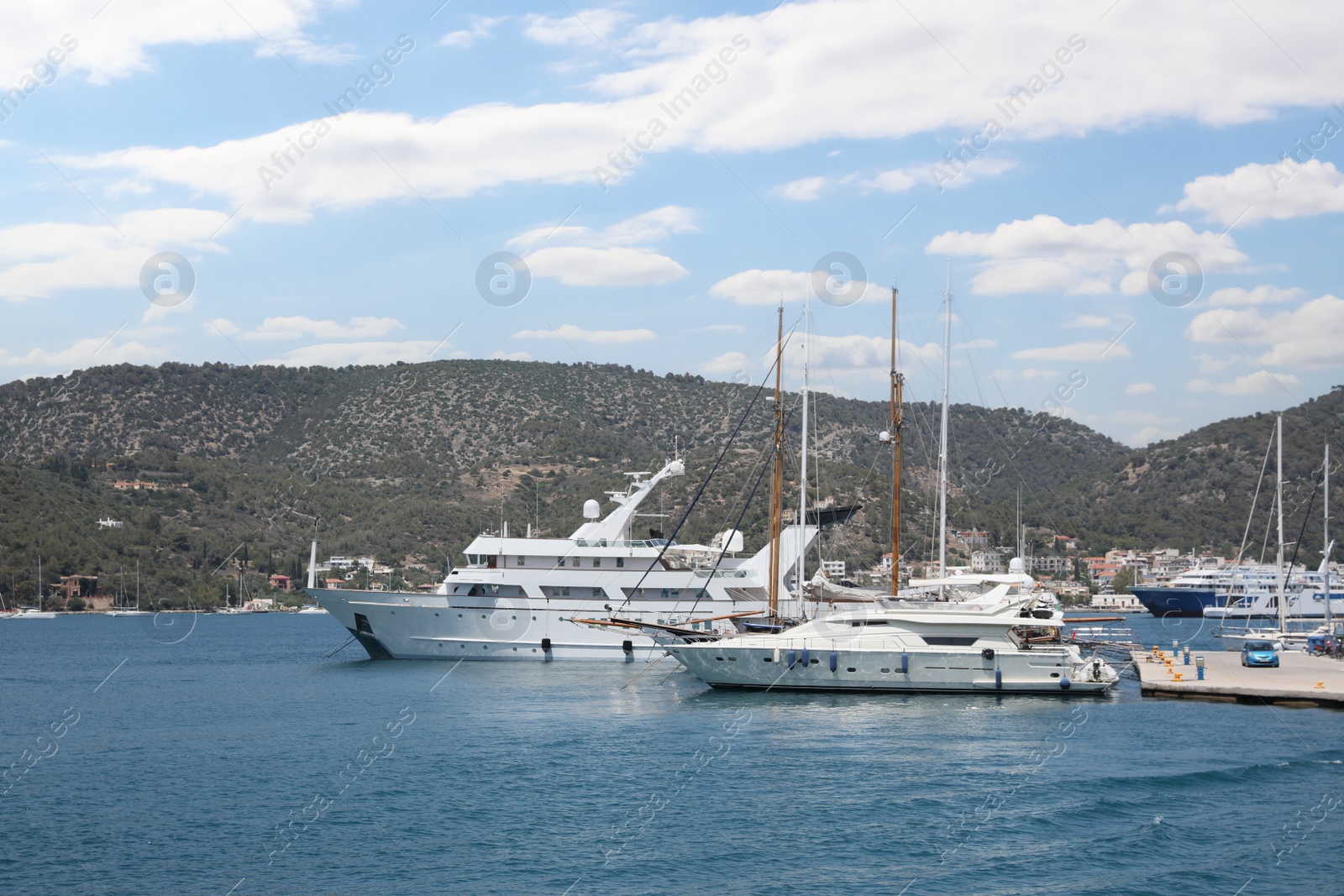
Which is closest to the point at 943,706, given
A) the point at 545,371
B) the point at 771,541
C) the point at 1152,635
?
the point at 771,541

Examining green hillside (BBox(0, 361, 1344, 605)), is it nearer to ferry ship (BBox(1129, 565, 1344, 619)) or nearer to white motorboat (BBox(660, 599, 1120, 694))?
ferry ship (BBox(1129, 565, 1344, 619))

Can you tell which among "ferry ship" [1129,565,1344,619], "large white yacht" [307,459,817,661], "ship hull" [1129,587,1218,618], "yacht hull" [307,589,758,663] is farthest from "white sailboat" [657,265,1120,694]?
"ship hull" [1129,587,1218,618]

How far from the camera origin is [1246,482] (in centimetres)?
13088

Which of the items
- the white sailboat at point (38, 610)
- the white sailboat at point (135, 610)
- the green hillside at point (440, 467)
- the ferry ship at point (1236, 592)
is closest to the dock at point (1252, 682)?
the green hillside at point (440, 467)

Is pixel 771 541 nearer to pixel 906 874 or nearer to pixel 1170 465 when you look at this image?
pixel 906 874

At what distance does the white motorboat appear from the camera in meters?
33.2

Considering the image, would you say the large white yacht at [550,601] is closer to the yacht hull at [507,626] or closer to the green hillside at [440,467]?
the yacht hull at [507,626]

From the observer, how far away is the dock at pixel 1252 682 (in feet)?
101

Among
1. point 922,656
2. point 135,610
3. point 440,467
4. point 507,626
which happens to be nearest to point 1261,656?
point 922,656

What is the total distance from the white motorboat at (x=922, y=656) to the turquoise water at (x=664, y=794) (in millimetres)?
652

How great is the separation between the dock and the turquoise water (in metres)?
0.71

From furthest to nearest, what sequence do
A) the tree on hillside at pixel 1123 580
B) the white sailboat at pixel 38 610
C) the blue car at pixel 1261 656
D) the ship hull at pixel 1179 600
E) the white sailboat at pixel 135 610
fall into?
the tree on hillside at pixel 1123 580 → the ship hull at pixel 1179 600 → the white sailboat at pixel 135 610 → the white sailboat at pixel 38 610 → the blue car at pixel 1261 656

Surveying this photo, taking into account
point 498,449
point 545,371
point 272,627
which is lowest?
point 272,627

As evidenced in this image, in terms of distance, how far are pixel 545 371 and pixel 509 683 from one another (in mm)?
108189
